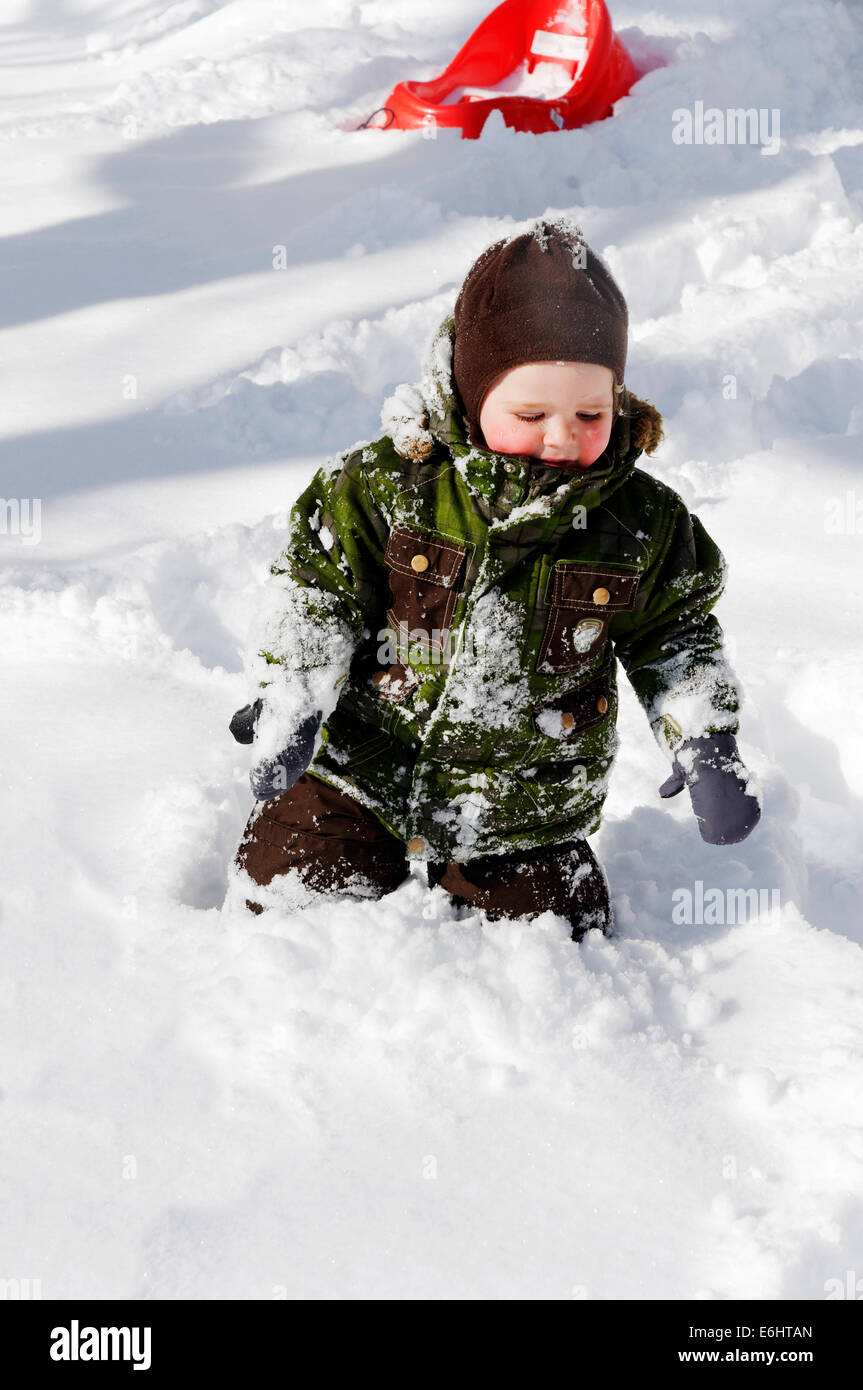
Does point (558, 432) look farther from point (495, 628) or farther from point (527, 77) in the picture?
point (527, 77)

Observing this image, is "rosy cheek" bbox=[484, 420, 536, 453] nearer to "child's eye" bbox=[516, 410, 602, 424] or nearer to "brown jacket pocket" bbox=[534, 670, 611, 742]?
"child's eye" bbox=[516, 410, 602, 424]

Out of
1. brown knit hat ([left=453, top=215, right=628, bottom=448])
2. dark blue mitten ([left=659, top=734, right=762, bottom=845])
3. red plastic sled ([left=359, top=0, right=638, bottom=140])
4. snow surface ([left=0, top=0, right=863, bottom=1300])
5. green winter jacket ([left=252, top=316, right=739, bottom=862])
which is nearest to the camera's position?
snow surface ([left=0, top=0, right=863, bottom=1300])

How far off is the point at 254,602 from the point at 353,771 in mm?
1015

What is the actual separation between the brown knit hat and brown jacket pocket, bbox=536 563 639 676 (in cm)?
29

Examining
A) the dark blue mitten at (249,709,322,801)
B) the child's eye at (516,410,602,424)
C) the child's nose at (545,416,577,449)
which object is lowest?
the dark blue mitten at (249,709,322,801)

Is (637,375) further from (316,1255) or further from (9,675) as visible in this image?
(316,1255)

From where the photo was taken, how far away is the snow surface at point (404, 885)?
1.46 meters

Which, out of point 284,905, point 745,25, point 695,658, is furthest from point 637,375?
point 745,25

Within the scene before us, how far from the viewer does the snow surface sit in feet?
4.77

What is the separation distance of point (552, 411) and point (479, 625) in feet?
1.09

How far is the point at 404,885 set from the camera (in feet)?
6.64

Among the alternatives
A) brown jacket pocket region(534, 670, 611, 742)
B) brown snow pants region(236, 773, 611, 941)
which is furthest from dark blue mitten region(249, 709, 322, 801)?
brown jacket pocket region(534, 670, 611, 742)

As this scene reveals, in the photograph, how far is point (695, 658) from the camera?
186cm

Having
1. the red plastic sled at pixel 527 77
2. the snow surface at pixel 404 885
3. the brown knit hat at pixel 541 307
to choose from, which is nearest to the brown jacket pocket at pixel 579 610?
the brown knit hat at pixel 541 307
